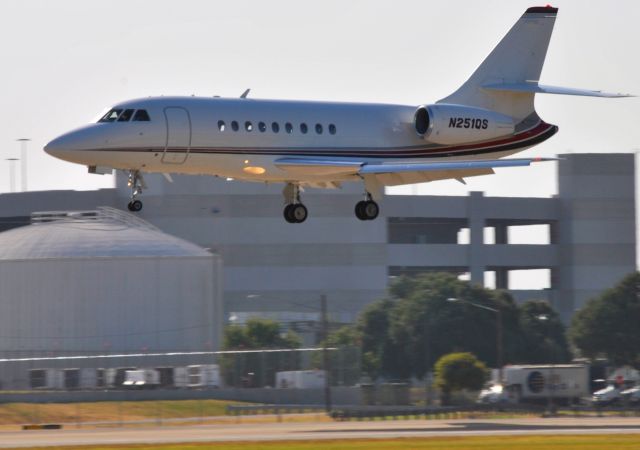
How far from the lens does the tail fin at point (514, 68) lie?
50375 millimetres

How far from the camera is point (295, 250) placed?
118750 mm

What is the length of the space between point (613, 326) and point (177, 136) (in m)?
67.3

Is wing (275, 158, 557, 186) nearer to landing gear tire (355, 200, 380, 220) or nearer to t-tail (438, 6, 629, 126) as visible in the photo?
landing gear tire (355, 200, 380, 220)

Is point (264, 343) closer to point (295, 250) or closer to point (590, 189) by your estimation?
point (295, 250)

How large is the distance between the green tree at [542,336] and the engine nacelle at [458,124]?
55.5m

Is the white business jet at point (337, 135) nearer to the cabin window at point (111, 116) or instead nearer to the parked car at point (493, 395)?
the cabin window at point (111, 116)

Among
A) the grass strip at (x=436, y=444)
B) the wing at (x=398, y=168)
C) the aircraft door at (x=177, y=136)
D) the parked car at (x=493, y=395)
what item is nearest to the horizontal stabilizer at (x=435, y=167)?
the wing at (x=398, y=168)

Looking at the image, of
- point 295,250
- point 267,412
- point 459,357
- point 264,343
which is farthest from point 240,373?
point 295,250

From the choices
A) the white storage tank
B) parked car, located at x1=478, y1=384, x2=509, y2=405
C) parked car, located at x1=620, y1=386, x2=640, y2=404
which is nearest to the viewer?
parked car, located at x1=620, y1=386, x2=640, y2=404

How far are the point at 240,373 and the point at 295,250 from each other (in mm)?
46972

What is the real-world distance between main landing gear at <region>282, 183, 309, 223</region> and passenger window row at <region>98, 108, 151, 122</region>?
6.55m

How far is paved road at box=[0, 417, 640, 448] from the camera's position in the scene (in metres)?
48.0

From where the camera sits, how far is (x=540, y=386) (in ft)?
262

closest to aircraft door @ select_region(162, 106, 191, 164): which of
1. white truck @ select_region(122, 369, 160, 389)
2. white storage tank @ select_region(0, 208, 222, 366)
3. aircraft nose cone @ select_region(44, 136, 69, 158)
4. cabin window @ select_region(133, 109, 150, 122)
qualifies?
cabin window @ select_region(133, 109, 150, 122)
